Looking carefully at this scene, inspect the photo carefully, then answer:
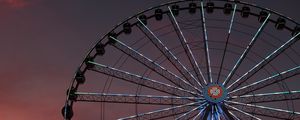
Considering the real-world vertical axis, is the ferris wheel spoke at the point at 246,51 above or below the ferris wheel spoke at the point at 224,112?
above

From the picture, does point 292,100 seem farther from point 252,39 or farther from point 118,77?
point 118,77

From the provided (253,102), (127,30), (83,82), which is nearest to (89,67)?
(83,82)

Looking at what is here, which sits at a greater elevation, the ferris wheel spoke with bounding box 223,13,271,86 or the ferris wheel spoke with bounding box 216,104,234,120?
the ferris wheel spoke with bounding box 223,13,271,86

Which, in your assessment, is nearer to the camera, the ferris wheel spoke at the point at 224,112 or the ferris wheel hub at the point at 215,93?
the ferris wheel spoke at the point at 224,112

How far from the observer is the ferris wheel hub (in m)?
25.3

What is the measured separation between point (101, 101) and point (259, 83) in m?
9.41

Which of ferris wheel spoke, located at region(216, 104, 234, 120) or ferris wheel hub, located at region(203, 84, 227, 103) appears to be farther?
ferris wheel hub, located at region(203, 84, 227, 103)

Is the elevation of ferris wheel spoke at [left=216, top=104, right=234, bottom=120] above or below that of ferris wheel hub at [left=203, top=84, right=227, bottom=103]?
below

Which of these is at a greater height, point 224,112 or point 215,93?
point 215,93

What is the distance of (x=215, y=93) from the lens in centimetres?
2547

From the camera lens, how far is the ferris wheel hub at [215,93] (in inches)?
997

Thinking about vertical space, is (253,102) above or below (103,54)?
below

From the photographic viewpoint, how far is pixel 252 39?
95.3ft

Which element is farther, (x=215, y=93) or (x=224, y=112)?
(x=215, y=93)
